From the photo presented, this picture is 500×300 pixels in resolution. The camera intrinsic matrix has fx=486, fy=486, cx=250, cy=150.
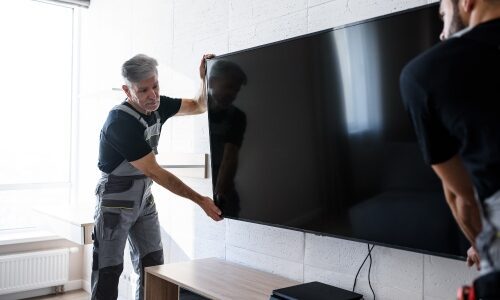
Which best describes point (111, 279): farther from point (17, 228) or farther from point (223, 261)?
point (17, 228)

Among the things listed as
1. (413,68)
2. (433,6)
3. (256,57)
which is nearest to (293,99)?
(256,57)

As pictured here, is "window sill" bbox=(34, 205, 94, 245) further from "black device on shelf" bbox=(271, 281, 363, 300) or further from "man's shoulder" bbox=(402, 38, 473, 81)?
"man's shoulder" bbox=(402, 38, 473, 81)

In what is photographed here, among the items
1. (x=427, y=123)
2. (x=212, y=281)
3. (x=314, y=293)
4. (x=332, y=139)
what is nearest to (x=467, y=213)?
(x=427, y=123)

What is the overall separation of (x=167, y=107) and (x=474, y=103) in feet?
6.37

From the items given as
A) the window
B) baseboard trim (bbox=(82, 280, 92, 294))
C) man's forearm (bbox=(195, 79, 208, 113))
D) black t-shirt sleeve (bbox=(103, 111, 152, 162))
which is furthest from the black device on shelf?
the window

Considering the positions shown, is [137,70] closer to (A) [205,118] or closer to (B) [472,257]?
(A) [205,118]

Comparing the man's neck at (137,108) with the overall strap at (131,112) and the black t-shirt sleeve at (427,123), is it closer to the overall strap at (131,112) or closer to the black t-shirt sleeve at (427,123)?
the overall strap at (131,112)

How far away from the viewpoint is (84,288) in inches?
165

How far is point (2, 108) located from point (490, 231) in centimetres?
401

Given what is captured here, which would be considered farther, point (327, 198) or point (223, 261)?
point (223, 261)

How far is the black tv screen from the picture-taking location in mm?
1610

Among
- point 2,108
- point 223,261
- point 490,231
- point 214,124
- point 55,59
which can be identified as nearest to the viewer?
point 490,231

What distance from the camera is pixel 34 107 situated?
4184 millimetres

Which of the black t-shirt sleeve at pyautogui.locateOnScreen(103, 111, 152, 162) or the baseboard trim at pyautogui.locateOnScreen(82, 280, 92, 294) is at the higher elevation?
the black t-shirt sleeve at pyautogui.locateOnScreen(103, 111, 152, 162)
